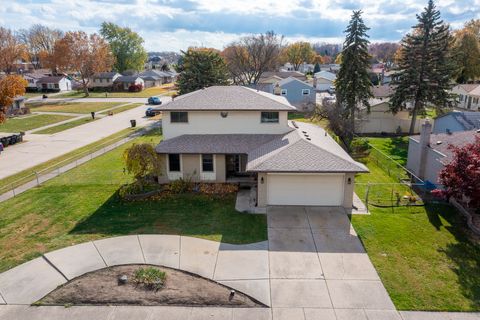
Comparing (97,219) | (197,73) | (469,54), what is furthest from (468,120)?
(469,54)

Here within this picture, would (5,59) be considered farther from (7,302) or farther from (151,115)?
(7,302)

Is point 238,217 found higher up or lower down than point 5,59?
lower down

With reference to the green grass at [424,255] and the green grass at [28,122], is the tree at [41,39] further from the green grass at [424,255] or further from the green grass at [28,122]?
the green grass at [424,255]

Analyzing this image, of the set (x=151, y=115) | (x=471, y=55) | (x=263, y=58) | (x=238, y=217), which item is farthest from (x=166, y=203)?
(x=471, y=55)

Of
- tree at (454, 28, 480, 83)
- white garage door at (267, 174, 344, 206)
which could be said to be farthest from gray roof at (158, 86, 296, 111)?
tree at (454, 28, 480, 83)

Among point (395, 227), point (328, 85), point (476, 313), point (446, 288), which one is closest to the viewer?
point (476, 313)

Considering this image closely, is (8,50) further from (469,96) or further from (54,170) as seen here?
(469,96)

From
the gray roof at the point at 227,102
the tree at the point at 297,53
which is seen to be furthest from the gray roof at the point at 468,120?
the tree at the point at 297,53
